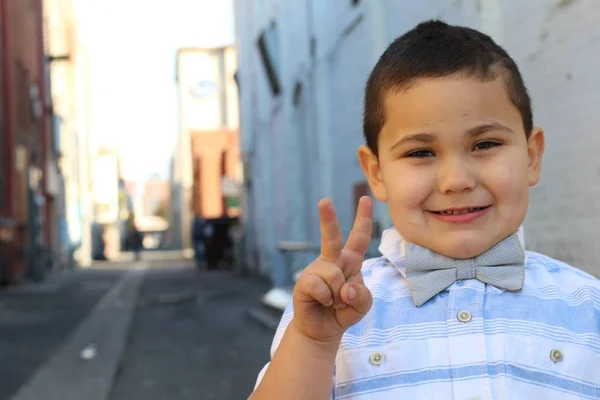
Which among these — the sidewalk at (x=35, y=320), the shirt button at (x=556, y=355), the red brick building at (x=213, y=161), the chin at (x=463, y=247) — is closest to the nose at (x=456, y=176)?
the chin at (x=463, y=247)

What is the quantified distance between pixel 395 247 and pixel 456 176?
A: 0.87 ft

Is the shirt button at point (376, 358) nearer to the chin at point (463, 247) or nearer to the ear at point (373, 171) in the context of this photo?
the chin at point (463, 247)

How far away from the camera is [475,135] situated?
1495 mm

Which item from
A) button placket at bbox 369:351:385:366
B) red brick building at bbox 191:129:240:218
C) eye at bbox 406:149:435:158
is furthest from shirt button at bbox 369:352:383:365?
red brick building at bbox 191:129:240:218

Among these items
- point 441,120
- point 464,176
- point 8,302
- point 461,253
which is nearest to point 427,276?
point 461,253

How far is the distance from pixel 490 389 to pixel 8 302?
12761mm

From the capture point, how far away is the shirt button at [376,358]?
4.89ft

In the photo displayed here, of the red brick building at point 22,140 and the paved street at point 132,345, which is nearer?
the paved street at point 132,345

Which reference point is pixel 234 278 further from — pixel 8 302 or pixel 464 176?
pixel 464 176

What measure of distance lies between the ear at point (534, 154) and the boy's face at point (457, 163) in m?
0.07

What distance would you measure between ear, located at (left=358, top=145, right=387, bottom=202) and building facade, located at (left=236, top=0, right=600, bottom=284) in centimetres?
276

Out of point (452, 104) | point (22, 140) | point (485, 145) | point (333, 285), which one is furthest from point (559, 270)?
point (22, 140)

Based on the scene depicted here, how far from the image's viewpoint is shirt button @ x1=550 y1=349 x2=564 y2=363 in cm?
144

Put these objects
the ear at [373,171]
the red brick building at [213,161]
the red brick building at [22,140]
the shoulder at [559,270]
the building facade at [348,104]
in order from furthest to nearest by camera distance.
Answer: the red brick building at [213,161] → the red brick building at [22,140] → the building facade at [348,104] → the ear at [373,171] → the shoulder at [559,270]
